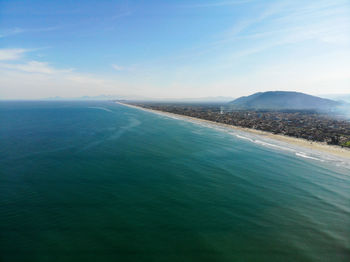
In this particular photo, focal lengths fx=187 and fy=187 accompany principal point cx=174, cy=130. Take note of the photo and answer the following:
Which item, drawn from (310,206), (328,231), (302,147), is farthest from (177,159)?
(302,147)

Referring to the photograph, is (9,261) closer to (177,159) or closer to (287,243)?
(287,243)

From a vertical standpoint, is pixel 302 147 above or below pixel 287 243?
above

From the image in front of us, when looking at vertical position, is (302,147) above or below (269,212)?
above

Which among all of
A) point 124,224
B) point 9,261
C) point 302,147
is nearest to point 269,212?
point 124,224

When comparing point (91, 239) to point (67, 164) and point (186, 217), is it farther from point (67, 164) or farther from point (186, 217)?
point (67, 164)

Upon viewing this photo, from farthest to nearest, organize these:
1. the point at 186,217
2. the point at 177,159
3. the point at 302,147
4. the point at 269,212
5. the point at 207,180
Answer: the point at 302,147 < the point at 177,159 < the point at 207,180 < the point at 269,212 < the point at 186,217

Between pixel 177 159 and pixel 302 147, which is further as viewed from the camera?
pixel 302 147

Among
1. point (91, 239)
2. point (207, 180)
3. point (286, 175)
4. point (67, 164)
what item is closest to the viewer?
point (91, 239)
